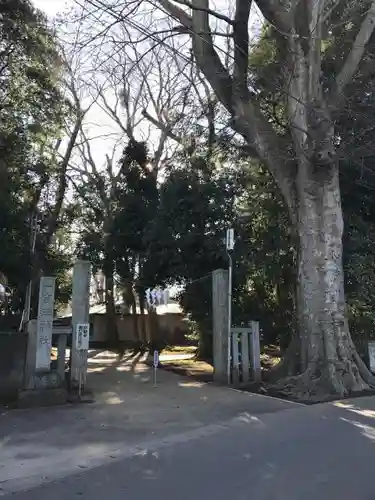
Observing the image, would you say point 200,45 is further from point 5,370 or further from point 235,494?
point 235,494

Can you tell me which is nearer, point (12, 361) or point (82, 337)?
point (82, 337)

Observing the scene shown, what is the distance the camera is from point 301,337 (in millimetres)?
12484

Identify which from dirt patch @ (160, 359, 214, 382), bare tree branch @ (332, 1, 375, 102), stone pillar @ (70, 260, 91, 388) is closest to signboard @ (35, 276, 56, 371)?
stone pillar @ (70, 260, 91, 388)

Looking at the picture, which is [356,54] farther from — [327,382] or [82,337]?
[82,337]

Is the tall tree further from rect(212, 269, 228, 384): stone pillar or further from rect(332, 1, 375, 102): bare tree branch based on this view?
rect(212, 269, 228, 384): stone pillar

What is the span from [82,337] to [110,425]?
11.0 ft

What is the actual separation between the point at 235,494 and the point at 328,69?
43.7 feet

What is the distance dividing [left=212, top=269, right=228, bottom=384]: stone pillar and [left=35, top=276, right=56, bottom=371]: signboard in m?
4.35

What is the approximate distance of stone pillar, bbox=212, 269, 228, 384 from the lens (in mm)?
13227

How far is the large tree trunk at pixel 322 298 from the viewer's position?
1155cm

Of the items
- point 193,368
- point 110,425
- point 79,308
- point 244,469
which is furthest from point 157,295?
point 244,469

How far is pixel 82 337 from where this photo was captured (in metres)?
11.5

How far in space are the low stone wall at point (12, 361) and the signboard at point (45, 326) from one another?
123cm

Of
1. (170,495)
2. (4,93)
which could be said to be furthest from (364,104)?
(170,495)
